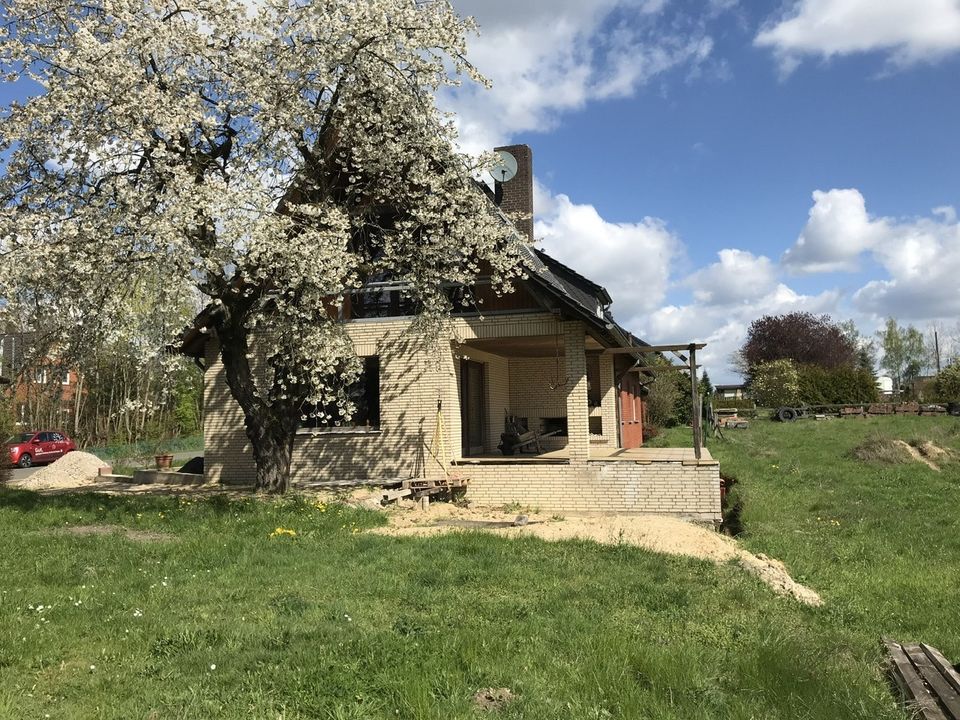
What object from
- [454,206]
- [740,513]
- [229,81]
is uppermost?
[229,81]

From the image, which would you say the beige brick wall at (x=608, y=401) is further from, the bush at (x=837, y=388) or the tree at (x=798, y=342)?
the tree at (x=798, y=342)

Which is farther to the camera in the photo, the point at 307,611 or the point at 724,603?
the point at 724,603

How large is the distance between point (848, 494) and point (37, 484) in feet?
61.1

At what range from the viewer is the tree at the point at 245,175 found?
32.1 feet

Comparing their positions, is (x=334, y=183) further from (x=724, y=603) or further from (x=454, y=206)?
(x=724, y=603)

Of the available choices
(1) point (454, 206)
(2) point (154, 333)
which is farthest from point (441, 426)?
(2) point (154, 333)

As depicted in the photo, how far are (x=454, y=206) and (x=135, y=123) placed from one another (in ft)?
15.9

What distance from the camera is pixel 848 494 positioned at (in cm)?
1569

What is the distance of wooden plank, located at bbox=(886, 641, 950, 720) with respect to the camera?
4.27 meters

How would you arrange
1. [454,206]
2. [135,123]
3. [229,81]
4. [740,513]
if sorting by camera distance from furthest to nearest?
[740,513] → [454,206] → [229,81] → [135,123]

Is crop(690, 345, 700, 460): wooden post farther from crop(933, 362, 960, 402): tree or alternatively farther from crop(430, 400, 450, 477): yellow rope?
crop(933, 362, 960, 402): tree

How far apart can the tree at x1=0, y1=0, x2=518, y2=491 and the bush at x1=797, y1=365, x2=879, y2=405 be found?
126 ft

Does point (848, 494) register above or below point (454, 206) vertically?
below

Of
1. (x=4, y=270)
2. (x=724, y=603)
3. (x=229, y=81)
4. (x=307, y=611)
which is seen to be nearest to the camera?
(x=307, y=611)
